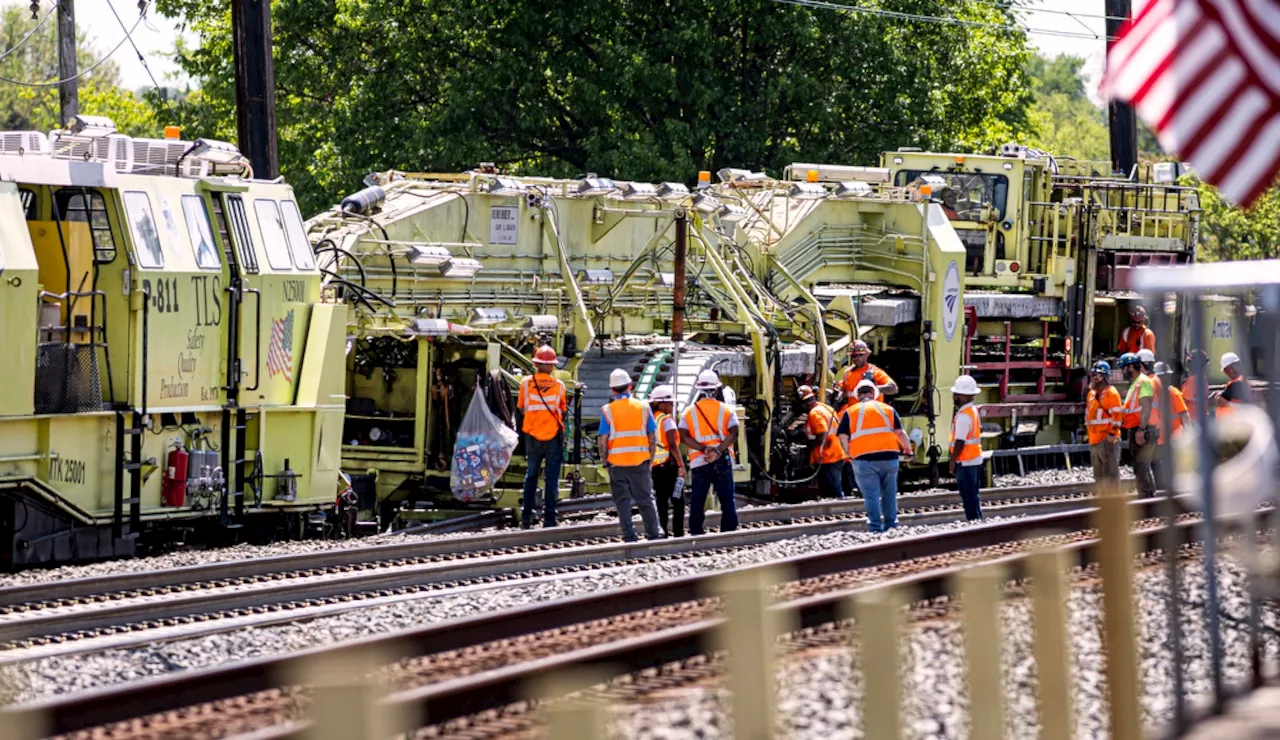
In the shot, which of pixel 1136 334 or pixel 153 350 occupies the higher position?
pixel 1136 334

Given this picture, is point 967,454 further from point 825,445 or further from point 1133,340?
point 1133,340

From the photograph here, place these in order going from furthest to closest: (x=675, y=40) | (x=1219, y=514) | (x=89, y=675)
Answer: (x=675, y=40), (x=89, y=675), (x=1219, y=514)

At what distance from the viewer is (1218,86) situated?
7.36m

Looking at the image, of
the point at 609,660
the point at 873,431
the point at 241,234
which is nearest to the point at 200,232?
the point at 241,234

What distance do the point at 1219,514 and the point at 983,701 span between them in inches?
65.1

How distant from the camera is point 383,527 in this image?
18.3m

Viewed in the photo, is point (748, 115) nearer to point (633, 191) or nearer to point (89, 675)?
point (633, 191)

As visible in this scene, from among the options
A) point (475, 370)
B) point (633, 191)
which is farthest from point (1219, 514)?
point (633, 191)

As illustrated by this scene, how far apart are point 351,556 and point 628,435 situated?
9.23 feet

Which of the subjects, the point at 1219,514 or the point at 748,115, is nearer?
the point at 1219,514

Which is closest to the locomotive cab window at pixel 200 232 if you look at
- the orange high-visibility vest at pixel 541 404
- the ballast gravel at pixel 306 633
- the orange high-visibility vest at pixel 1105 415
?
the orange high-visibility vest at pixel 541 404

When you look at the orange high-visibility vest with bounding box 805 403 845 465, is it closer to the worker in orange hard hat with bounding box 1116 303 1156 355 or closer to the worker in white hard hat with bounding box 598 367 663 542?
the worker in white hard hat with bounding box 598 367 663 542

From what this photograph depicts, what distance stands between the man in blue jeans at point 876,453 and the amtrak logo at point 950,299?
21.6ft

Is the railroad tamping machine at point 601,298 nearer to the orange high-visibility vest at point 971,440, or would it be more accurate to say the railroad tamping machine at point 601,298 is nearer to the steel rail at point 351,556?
the steel rail at point 351,556
